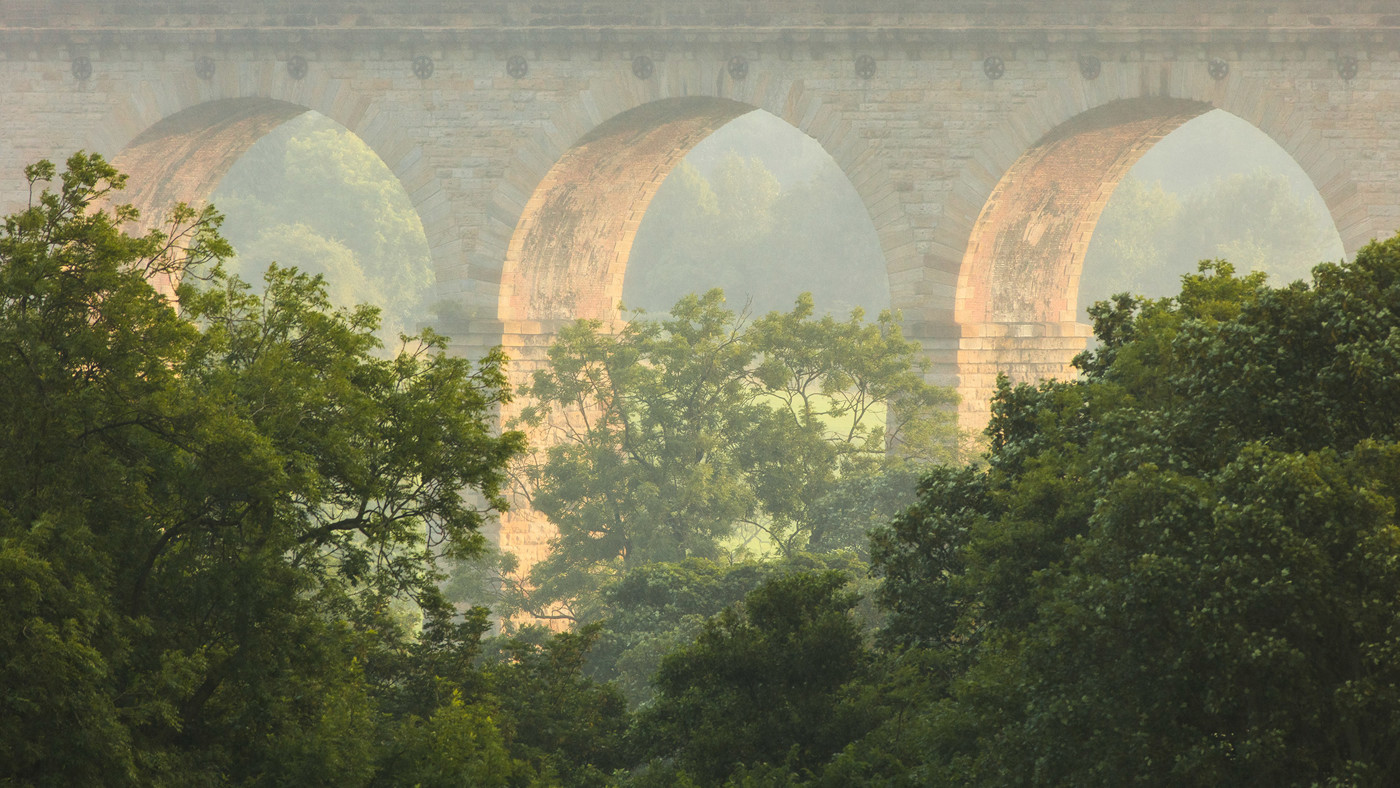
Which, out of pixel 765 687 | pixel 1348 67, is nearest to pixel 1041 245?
pixel 1348 67

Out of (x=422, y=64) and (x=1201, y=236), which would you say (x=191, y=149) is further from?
(x=1201, y=236)

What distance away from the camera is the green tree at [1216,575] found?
7137 millimetres

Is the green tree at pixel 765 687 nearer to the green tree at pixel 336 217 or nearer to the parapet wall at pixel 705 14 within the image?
the parapet wall at pixel 705 14

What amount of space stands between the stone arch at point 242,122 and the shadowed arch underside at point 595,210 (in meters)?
1.17

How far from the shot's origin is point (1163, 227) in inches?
2373

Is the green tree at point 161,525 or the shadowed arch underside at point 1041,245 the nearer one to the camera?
the green tree at point 161,525

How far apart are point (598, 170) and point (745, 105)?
2480 mm

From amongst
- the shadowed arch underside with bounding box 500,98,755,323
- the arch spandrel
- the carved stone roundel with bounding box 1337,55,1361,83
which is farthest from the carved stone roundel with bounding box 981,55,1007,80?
the arch spandrel

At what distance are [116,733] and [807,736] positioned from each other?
5233mm

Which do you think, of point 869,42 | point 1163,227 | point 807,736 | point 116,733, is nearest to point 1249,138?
point 1163,227

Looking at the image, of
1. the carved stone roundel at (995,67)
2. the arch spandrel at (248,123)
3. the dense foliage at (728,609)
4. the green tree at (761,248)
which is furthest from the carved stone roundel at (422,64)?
the green tree at (761,248)

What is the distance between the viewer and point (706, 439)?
2016cm

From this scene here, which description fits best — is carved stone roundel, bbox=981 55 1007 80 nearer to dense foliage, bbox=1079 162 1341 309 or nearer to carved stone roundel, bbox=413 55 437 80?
carved stone roundel, bbox=413 55 437 80

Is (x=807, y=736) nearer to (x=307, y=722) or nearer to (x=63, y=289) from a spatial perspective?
(x=307, y=722)
